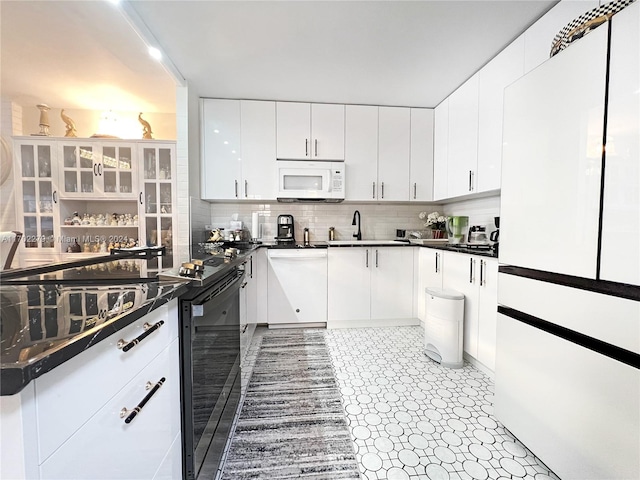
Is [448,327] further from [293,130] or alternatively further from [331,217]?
[293,130]

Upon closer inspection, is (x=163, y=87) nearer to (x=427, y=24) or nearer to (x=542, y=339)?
(x=427, y=24)

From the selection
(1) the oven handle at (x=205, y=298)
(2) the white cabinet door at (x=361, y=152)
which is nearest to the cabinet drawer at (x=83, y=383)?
(1) the oven handle at (x=205, y=298)

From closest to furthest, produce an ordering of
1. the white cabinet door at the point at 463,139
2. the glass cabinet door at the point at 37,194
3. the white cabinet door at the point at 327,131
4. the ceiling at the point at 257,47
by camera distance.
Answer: the ceiling at the point at 257,47 → the white cabinet door at the point at 463,139 → the glass cabinet door at the point at 37,194 → the white cabinet door at the point at 327,131

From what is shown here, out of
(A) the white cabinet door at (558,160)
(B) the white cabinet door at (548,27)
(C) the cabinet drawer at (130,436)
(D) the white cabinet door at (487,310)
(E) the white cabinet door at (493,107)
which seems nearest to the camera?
(C) the cabinet drawer at (130,436)

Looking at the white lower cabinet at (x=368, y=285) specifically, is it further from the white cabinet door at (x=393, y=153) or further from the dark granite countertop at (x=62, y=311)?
A: the dark granite countertop at (x=62, y=311)

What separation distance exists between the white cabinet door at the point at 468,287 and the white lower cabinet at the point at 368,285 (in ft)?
2.10

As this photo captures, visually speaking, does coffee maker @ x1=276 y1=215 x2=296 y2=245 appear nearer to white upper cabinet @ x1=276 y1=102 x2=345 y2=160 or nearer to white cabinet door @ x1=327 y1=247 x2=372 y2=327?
white cabinet door @ x1=327 y1=247 x2=372 y2=327

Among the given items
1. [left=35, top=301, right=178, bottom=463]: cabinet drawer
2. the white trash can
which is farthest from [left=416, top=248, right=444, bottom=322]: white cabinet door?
[left=35, top=301, right=178, bottom=463]: cabinet drawer

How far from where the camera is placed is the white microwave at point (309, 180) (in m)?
2.99

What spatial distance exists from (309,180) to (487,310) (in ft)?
6.71

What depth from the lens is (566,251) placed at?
1.12 metres

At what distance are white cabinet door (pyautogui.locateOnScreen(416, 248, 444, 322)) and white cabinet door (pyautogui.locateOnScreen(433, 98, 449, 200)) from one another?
708 millimetres

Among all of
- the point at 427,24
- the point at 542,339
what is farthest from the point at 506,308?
the point at 427,24

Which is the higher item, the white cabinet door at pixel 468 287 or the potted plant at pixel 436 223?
the potted plant at pixel 436 223
